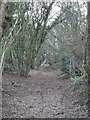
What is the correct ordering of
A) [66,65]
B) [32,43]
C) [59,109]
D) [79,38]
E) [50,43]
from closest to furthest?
[59,109]
[79,38]
[32,43]
[66,65]
[50,43]

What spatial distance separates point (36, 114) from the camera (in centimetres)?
Result: 453

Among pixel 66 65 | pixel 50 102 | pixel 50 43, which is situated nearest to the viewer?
pixel 50 102

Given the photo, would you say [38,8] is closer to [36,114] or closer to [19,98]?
[19,98]

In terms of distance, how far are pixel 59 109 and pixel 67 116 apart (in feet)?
2.11

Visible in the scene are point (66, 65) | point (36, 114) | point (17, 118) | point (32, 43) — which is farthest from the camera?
point (66, 65)

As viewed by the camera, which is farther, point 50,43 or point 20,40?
point 50,43

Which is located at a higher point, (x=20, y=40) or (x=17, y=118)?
(x=20, y=40)

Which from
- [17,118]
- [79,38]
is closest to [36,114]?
[17,118]

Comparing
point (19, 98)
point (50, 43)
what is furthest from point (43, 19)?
point (19, 98)

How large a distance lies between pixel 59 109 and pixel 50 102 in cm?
76

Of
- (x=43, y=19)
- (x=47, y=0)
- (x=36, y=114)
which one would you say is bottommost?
(x=36, y=114)

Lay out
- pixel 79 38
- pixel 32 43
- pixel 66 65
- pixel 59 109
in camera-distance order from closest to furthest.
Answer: pixel 59 109 < pixel 79 38 < pixel 32 43 < pixel 66 65

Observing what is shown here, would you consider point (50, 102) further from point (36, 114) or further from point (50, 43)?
point (50, 43)

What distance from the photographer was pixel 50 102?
5.62 metres
